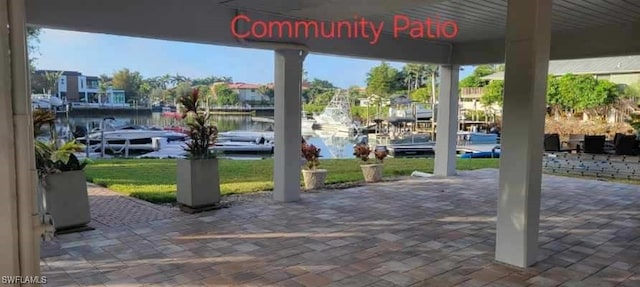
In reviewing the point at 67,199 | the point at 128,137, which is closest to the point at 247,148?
A: the point at 128,137

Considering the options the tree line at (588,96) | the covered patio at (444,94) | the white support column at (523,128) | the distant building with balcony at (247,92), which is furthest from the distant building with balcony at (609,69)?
the white support column at (523,128)

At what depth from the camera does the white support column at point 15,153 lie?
0.72 m

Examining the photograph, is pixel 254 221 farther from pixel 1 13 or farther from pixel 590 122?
pixel 590 122

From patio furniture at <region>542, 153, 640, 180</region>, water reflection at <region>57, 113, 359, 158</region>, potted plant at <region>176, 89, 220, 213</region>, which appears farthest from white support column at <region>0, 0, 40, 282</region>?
water reflection at <region>57, 113, 359, 158</region>

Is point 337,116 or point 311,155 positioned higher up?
point 337,116

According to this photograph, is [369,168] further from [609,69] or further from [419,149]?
[609,69]

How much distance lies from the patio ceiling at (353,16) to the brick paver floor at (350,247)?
2.24m

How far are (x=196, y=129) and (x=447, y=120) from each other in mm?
5251

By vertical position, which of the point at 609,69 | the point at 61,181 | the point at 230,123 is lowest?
the point at 61,181

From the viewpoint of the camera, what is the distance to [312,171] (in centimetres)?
756

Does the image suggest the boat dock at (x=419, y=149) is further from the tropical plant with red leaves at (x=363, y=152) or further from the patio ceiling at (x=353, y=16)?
the patio ceiling at (x=353, y=16)

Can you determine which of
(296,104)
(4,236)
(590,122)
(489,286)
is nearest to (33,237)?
(4,236)

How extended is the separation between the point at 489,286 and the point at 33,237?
334 centimetres

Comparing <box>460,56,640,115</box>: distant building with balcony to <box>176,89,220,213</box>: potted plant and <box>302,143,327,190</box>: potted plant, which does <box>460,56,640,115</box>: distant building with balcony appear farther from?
<box>176,89,220,213</box>: potted plant
